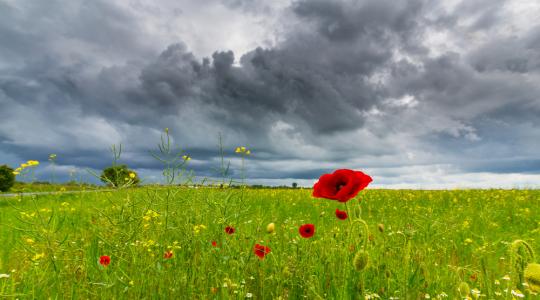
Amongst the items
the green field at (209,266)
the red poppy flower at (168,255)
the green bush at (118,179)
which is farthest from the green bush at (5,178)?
the red poppy flower at (168,255)

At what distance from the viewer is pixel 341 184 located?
2.52m

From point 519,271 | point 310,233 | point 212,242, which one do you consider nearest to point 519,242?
point 519,271

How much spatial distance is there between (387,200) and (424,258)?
7966 millimetres

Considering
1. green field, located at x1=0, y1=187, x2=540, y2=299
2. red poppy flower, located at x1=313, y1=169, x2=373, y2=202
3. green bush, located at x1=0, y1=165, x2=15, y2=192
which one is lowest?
green field, located at x1=0, y1=187, x2=540, y2=299

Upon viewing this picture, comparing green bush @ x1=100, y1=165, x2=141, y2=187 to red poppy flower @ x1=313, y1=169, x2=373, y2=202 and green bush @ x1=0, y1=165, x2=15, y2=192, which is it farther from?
green bush @ x1=0, y1=165, x2=15, y2=192

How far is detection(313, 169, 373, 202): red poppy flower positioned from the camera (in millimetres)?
2178

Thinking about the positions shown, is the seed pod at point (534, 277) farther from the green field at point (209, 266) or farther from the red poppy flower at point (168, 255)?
the red poppy flower at point (168, 255)

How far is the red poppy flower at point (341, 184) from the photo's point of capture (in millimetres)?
2178

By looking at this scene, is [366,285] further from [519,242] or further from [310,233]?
[519,242]

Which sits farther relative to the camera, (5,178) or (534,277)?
(5,178)

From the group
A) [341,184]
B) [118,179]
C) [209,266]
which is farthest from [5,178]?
[341,184]

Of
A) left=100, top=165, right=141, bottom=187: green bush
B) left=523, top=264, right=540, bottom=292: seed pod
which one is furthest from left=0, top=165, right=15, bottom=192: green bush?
Answer: left=523, top=264, right=540, bottom=292: seed pod

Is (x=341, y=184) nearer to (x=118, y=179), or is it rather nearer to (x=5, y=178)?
(x=118, y=179)

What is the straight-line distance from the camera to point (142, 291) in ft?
9.76
